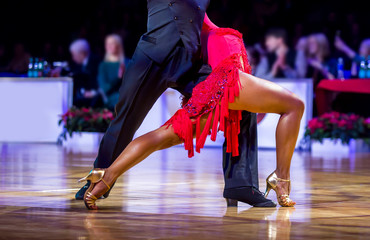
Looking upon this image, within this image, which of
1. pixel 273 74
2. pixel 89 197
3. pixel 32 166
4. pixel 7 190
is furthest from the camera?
pixel 273 74

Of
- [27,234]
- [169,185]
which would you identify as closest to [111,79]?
[169,185]

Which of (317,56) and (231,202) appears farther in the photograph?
(317,56)

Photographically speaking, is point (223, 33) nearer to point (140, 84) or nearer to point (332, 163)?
point (140, 84)

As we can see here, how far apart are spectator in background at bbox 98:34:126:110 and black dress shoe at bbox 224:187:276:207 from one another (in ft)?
24.2

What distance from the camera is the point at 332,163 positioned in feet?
19.1

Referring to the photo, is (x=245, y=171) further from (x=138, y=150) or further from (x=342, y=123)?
(x=342, y=123)

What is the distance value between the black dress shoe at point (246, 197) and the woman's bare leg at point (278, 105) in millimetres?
124

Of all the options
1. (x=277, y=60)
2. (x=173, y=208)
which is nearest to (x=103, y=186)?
(x=173, y=208)

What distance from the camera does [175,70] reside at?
3.01 m

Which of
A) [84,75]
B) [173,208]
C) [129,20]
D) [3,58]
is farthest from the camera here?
[129,20]

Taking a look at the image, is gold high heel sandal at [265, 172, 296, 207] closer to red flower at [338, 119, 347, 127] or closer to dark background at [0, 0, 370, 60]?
red flower at [338, 119, 347, 127]

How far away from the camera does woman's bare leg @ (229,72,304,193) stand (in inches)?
109

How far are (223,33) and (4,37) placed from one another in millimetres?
9870

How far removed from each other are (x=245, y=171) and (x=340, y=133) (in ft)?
16.2
